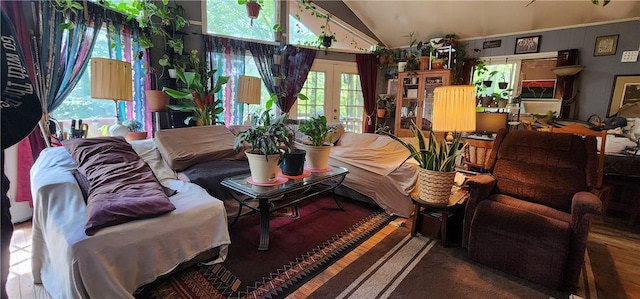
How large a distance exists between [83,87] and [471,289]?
154 inches

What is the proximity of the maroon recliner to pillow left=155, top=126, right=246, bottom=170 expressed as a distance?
228cm

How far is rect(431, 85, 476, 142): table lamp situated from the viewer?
211 centimetres

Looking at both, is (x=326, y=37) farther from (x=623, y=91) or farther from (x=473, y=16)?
(x=623, y=91)

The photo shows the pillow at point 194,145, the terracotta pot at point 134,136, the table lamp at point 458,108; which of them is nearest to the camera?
the table lamp at point 458,108

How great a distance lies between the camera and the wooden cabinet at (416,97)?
4.78m

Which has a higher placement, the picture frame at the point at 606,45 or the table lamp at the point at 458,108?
the picture frame at the point at 606,45

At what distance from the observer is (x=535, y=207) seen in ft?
6.63

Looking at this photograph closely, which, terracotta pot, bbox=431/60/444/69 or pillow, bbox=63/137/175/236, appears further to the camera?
terracotta pot, bbox=431/60/444/69

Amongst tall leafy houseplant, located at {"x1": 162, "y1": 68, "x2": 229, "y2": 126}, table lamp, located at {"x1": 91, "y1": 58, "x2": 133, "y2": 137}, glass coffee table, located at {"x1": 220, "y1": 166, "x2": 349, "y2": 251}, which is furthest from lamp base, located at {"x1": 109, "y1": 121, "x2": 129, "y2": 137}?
glass coffee table, located at {"x1": 220, "y1": 166, "x2": 349, "y2": 251}

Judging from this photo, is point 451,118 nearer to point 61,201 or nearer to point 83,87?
point 61,201

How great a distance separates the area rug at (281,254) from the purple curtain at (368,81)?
9.33 feet

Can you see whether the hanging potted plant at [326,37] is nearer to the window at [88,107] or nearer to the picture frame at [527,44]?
the picture frame at [527,44]

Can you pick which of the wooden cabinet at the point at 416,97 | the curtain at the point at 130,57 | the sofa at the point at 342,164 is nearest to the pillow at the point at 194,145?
the sofa at the point at 342,164

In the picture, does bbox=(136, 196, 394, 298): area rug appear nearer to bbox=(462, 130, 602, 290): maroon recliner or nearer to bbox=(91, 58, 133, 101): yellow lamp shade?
bbox=(462, 130, 602, 290): maroon recliner
